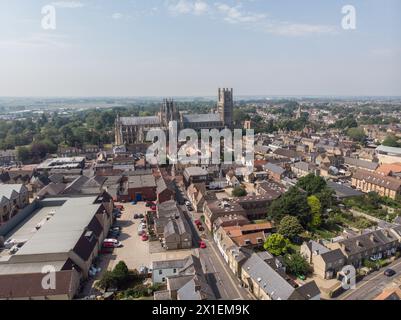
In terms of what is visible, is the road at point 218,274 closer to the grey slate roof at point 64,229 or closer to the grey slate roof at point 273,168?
the grey slate roof at point 64,229

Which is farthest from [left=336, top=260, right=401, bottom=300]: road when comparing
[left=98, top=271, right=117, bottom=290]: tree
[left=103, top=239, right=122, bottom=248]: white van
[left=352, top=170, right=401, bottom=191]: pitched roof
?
[left=352, top=170, right=401, bottom=191]: pitched roof

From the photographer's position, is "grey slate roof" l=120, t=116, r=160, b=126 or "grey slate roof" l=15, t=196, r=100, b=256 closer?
"grey slate roof" l=15, t=196, r=100, b=256

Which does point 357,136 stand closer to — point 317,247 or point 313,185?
point 313,185

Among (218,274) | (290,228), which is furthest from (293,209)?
(218,274)

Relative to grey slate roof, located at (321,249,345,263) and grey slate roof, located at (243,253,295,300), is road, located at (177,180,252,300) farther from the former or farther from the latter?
grey slate roof, located at (321,249,345,263)
